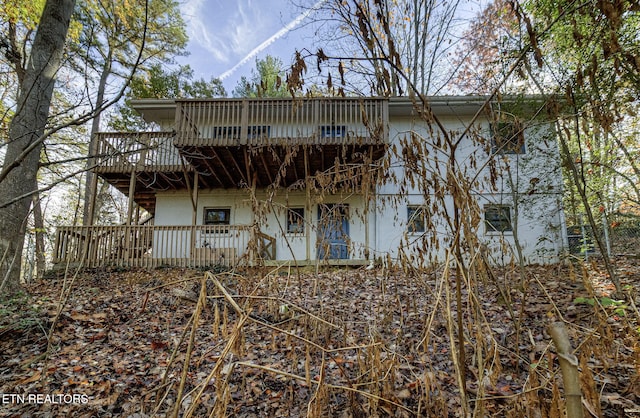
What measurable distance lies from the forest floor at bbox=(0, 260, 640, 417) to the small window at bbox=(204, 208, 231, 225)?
5.92 m

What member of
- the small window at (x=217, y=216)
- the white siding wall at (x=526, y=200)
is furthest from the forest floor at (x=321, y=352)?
the small window at (x=217, y=216)

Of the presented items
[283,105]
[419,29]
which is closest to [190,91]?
[283,105]

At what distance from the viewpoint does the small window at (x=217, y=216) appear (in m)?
12.0

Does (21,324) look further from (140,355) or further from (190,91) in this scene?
(190,91)

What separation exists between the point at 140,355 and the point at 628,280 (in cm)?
772

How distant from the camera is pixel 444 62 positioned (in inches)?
509

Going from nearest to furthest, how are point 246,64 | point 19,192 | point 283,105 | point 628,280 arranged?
point 19,192 < point 628,280 < point 283,105 < point 246,64

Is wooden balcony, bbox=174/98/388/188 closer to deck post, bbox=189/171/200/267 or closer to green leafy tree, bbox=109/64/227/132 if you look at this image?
deck post, bbox=189/171/200/267

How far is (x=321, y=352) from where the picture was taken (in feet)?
11.6

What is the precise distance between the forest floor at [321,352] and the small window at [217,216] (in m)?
5.92

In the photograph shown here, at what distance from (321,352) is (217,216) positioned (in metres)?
9.44

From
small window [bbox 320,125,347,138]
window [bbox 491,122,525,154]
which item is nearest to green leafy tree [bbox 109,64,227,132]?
small window [bbox 320,125,347,138]

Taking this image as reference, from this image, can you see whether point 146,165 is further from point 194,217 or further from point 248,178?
point 248,178

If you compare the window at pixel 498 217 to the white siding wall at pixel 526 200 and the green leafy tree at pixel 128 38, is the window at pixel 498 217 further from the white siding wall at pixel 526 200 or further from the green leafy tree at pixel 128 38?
the green leafy tree at pixel 128 38
